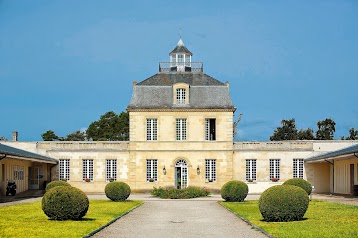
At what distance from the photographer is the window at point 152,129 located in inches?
1975

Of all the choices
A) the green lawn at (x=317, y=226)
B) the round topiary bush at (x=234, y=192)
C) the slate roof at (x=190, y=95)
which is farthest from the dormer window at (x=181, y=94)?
the green lawn at (x=317, y=226)

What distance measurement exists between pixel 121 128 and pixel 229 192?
44.3m

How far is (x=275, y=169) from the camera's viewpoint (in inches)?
1983

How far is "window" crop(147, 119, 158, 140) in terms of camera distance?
165 feet

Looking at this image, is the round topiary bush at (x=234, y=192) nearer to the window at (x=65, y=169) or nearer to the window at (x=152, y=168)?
the window at (x=152, y=168)

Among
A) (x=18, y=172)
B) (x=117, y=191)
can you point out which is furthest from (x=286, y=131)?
(x=117, y=191)

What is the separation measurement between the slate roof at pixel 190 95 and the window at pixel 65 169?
6973 millimetres

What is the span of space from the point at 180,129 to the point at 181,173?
11.8 feet

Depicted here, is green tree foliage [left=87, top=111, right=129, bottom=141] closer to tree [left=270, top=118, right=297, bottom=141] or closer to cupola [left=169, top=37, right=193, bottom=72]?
tree [left=270, top=118, right=297, bottom=141]

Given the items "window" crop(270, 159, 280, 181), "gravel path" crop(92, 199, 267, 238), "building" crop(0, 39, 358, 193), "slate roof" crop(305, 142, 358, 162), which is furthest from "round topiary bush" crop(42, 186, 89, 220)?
"window" crop(270, 159, 280, 181)

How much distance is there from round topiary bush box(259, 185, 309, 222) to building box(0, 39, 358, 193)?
96.7ft

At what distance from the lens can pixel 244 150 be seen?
50281 mm

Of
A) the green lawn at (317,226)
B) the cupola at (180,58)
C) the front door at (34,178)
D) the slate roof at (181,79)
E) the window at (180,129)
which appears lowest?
the front door at (34,178)

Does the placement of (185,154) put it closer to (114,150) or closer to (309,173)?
(114,150)
